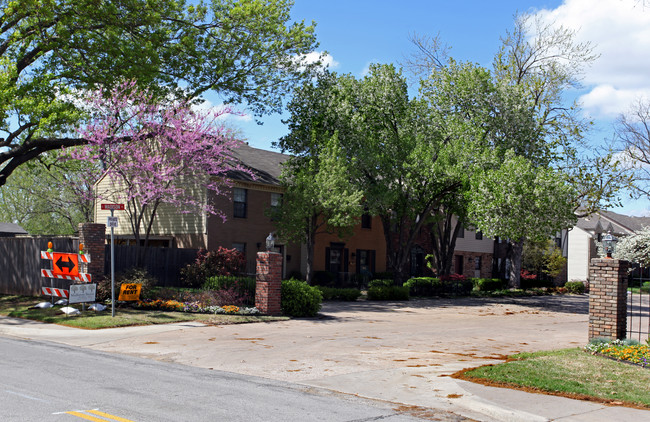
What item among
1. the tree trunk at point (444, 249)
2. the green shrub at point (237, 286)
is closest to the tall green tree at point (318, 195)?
the green shrub at point (237, 286)

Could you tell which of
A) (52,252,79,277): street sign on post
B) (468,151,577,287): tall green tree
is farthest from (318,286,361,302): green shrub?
(52,252,79,277): street sign on post

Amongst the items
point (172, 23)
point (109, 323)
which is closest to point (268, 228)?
point (172, 23)

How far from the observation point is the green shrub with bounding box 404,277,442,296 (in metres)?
34.9

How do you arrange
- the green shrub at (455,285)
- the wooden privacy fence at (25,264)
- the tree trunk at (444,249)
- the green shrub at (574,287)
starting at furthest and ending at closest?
the green shrub at (574,287) < the tree trunk at (444,249) < the green shrub at (455,285) < the wooden privacy fence at (25,264)

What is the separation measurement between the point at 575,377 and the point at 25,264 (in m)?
20.9

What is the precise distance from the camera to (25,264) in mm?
23953

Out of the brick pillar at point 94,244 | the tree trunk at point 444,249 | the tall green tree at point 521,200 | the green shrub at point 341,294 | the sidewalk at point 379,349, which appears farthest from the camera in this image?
the tree trunk at point 444,249

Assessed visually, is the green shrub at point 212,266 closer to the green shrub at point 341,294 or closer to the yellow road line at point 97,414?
the green shrub at point 341,294

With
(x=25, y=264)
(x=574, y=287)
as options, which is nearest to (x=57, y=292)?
(x=25, y=264)

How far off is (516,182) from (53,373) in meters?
24.0

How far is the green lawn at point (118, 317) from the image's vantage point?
17.6 metres

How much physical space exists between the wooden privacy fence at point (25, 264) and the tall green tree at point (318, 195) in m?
11.6

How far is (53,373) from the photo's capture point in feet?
33.1

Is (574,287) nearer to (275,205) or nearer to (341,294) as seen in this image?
(341,294)
